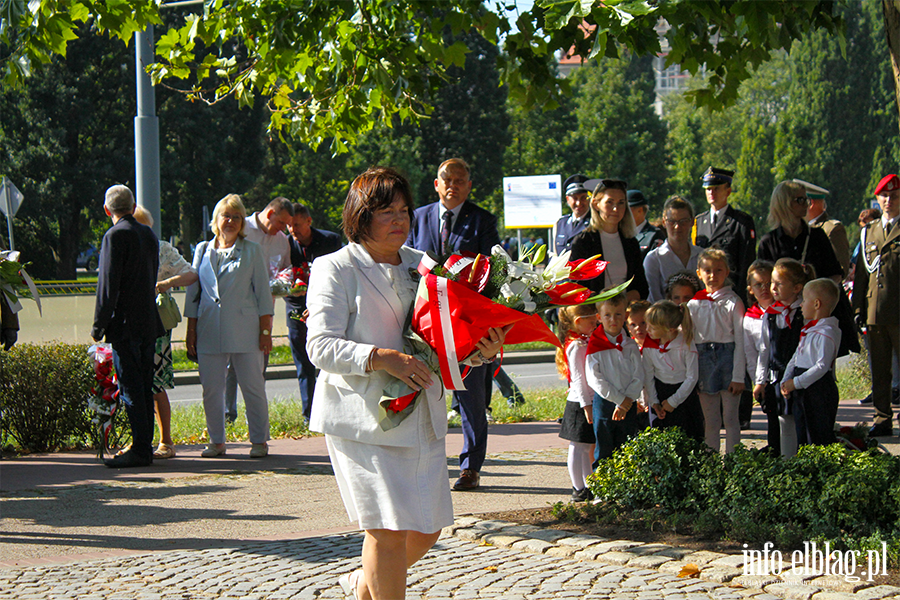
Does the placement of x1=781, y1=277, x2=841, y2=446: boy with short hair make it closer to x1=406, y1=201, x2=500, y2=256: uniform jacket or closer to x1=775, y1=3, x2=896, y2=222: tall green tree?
x1=406, y1=201, x2=500, y2=256: uniform jacket

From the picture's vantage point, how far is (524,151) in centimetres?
5806

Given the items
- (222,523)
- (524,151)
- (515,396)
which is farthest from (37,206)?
(222,523)

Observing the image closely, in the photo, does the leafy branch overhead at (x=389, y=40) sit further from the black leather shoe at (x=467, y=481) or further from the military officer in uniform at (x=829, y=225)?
the military officer in uniform at (x=829, y=225)

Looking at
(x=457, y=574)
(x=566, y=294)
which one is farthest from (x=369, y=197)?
(x=457, y=574)

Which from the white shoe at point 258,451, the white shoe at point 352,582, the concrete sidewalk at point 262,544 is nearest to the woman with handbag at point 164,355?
the concrete sidewalk at point 262,544

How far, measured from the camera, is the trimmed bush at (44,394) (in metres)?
8.62

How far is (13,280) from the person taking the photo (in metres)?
7.34

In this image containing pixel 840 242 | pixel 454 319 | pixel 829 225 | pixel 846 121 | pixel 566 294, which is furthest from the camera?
pixel 846 121

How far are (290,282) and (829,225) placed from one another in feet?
18.7

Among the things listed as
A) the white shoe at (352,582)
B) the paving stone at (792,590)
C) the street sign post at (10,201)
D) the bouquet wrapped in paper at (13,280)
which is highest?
the street sign post at (10,201)

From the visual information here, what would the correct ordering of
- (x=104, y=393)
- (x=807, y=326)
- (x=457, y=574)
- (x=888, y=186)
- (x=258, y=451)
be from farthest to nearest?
(x=888, y=186), (x=258, y=451), (x=104, y=393), (x=807, y=326), (x=457, y=574)

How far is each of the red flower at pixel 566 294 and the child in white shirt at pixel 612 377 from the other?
2469 mm

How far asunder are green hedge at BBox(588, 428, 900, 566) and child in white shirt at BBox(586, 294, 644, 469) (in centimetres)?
21

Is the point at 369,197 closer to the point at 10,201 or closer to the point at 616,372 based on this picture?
the point at 616,372
